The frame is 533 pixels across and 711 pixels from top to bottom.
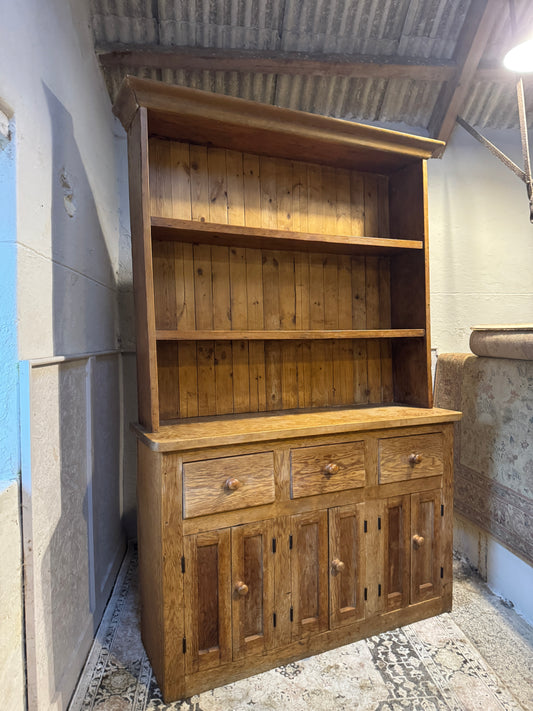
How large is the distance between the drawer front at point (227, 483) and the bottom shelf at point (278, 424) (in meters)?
0.08

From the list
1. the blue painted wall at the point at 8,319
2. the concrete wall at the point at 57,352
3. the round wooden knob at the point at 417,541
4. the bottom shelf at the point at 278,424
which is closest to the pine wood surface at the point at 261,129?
the concrete wall at the point at 57,352

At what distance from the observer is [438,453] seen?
182 centimetres

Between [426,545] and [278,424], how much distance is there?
87cm

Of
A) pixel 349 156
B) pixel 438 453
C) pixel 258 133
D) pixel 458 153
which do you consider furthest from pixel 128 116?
pixel 458 153

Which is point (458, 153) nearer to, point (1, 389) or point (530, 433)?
point (530, 433)

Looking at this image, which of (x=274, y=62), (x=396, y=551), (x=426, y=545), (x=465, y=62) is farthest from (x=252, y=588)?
(x=465, y=62)

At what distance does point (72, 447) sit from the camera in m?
1.49

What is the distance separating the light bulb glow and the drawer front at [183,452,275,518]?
6.25 feet

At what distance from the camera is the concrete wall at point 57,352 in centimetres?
108

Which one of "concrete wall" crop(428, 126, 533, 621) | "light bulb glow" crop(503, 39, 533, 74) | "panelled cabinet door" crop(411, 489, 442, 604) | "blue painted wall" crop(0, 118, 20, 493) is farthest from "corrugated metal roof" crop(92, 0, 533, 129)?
"panelled cabinet door" crop(411, 489, 442, 604)

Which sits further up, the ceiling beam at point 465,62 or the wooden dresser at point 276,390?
the ceiling beam at point 465,62

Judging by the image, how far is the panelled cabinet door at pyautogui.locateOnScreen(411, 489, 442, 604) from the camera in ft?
5.82

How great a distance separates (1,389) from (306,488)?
107 cm

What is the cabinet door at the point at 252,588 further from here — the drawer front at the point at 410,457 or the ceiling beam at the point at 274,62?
the ceiling beam at the point at 274,62
